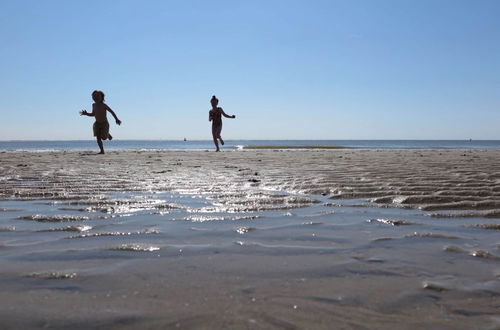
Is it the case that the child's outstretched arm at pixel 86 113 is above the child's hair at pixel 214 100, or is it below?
below

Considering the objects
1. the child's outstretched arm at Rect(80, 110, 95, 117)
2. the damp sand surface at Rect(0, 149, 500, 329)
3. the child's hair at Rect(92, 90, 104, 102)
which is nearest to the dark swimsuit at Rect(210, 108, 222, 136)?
the child's hair at Rect(92, 90, 104, 102)

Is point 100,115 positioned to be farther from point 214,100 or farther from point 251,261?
point 251,261

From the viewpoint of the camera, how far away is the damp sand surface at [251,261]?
1.28 meters

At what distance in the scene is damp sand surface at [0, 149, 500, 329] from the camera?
50.3 inches

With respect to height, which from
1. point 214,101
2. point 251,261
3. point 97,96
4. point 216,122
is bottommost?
point 251,261

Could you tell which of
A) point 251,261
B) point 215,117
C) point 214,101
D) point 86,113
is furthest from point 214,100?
point 251,261

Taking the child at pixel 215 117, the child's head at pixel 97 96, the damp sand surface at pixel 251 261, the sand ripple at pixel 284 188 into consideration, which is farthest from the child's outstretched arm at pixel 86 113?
the damp sand surface at pixel 251 261

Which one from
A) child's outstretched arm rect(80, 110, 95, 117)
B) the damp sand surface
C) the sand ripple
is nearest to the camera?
the damp sand surface

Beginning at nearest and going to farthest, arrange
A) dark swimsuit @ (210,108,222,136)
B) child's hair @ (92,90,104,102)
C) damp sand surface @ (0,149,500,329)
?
damp sand surface @ (0,149,500,329) < child's hair @ (92,90,104,102) < dark swimsuit @ (210,108,222,136)

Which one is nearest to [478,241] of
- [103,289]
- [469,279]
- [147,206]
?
[469,279]

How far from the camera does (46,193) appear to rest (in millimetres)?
3986

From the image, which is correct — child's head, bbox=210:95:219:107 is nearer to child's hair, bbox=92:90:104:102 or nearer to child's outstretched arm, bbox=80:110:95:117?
child's hair, bbox=92:90:104:102

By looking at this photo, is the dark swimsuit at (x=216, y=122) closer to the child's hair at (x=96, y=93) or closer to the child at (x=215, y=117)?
the child at (x=215, y=117)

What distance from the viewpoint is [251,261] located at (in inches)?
72.8
